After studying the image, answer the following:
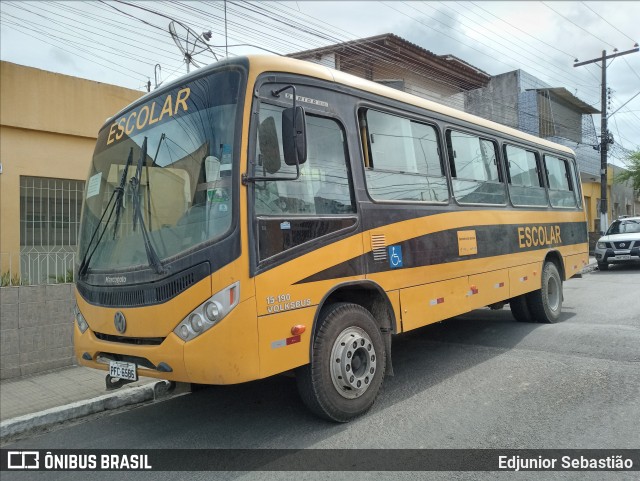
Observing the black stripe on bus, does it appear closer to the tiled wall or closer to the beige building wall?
the tiled wall

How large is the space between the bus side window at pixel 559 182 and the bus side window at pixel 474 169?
6.76ft

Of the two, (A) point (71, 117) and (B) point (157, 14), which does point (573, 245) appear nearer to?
(B) point (157, 14)

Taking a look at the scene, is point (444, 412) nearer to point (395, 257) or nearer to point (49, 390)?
point (395, 257)

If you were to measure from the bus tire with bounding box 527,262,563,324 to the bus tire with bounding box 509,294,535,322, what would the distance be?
6 centimetres

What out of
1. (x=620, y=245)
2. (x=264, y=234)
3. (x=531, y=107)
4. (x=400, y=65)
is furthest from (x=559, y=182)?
(x=531, y=107)

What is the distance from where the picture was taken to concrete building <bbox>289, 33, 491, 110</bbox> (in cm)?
1692

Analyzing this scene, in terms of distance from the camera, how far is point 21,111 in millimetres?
7621

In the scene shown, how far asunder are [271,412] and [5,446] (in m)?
2.25

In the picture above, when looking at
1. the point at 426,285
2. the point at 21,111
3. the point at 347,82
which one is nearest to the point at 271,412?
the point at 426,285

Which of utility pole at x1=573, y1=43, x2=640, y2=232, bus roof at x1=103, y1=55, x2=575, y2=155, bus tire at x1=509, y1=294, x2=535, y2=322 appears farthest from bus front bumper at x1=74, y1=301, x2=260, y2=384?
utility pole at x1=573, y1=43, x2=640, y2=232

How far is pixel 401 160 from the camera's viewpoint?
202 inches

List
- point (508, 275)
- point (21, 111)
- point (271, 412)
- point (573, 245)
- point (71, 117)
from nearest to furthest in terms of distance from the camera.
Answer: point (271, 412) < point (508, 275) < point (21, 111) < point (71, 117) < point (573, 245)

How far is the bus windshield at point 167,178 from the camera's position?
3.59 m

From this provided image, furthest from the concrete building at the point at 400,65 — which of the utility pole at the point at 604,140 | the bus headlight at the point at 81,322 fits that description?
the bus headlight at the point at 81,322
